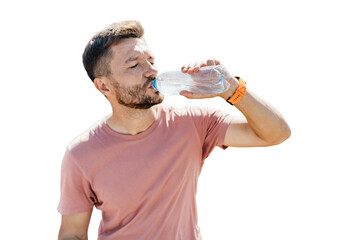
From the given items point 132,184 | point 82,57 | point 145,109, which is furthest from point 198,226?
point 82,57

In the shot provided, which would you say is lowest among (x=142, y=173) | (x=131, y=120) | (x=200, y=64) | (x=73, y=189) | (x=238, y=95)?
(x=73, y=189)

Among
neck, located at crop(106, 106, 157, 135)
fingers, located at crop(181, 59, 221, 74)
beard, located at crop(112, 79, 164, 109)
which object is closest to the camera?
fingers, located at crop(181, 59, 221, 74)

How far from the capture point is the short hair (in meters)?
3.55

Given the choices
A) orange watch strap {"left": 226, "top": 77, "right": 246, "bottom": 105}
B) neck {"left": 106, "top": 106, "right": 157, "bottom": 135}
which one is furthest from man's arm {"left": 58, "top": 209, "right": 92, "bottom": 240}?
orange watch strap {"left": 226, "top": 77, "right": 246, "bottom": 105}

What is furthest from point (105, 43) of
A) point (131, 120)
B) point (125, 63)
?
point (131, 120)

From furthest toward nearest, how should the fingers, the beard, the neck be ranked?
1. the neck
2. the beard
3. the fingers

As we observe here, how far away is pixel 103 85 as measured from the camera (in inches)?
145

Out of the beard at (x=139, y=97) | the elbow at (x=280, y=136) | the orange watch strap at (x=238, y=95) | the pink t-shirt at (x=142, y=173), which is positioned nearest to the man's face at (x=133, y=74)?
the beard at (x=139, y=97)

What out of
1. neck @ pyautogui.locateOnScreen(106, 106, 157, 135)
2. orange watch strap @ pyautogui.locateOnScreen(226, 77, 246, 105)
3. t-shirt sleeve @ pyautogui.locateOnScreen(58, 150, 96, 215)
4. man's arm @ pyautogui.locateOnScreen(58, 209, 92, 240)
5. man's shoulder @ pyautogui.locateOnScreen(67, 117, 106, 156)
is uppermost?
orange watch strap @ pyautogui.locateOnScreen(226, 77, 246, 105)

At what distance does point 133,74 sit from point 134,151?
506 millimetres

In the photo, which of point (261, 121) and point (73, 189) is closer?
point (261, 121)

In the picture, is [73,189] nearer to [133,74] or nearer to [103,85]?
[103,85]

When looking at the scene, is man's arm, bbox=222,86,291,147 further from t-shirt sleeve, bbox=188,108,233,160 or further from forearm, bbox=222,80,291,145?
t-shirt sleeve, bbox=188,108,233,160

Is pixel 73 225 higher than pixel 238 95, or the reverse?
pixel 238 95
